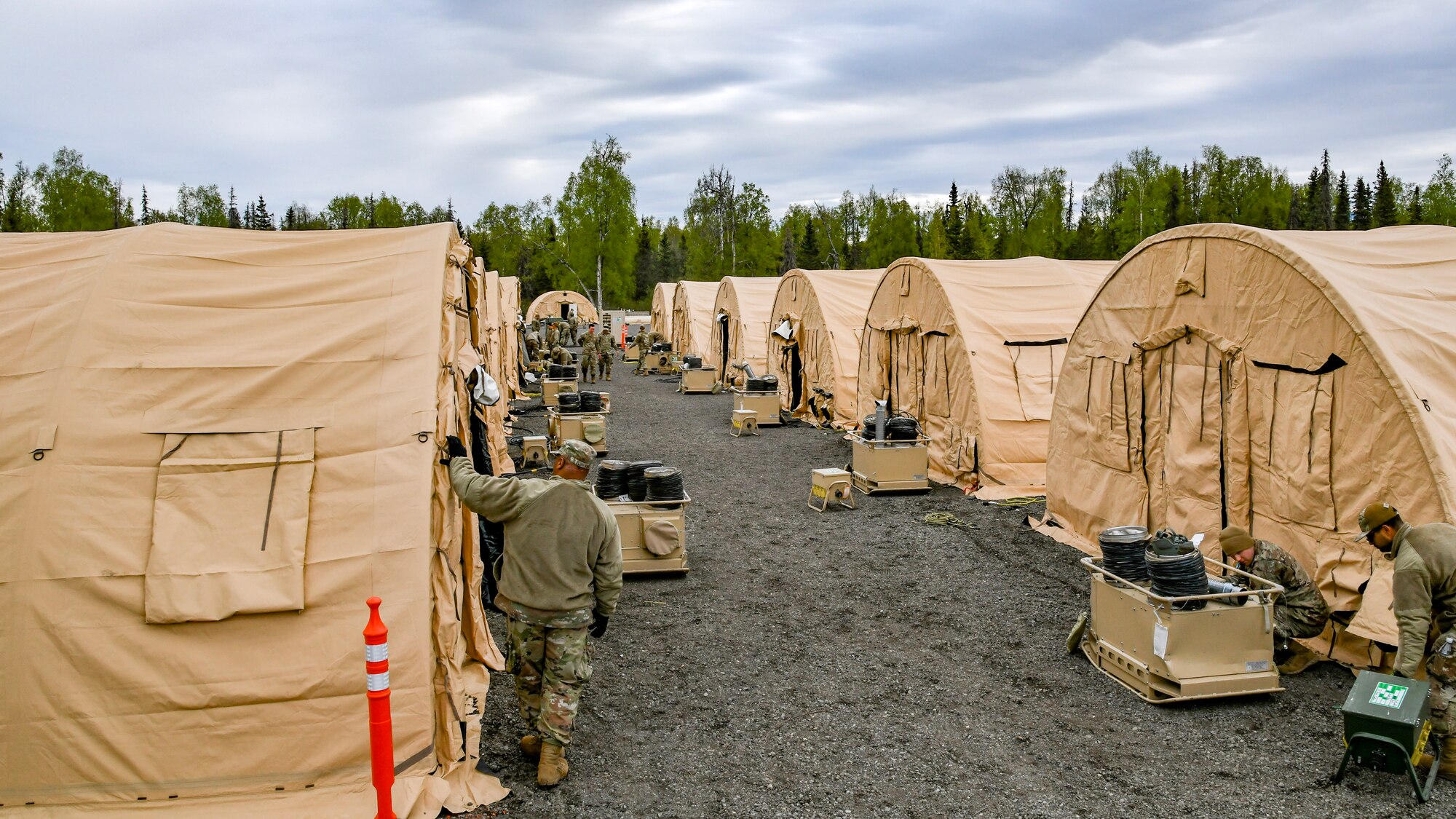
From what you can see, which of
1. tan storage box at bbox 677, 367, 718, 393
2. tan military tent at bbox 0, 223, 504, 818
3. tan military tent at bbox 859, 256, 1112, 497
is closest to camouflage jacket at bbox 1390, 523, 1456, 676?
tan military tent at bbox 0, 223, 504, 818

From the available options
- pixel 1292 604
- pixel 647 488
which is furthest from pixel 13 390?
pixel 1292 604

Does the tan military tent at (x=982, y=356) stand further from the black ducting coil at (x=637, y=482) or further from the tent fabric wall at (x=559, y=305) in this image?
the tent fabric wall at (x=559, y=305)

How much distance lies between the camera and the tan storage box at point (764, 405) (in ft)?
68.3

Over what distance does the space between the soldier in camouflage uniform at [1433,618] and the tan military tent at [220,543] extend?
5385 millimetres

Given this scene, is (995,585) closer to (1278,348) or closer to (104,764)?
(1278,348)

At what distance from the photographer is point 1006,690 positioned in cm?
680

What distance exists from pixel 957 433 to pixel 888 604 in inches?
249

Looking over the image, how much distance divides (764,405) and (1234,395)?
42.5ft

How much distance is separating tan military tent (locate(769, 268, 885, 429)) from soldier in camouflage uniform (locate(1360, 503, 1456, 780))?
1333 centimetres

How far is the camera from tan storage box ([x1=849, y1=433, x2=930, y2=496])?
1355 cm

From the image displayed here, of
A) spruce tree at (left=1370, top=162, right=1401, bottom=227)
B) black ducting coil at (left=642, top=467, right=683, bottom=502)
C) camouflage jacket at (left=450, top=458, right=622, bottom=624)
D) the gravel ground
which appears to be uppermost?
spruce tree at (left=1370, top=162, right=1401, bottom=227)

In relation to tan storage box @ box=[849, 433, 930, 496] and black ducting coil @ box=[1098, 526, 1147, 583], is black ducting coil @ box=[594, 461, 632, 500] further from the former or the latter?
black ducting coil @ box=[1098, 526, 1147, 583]

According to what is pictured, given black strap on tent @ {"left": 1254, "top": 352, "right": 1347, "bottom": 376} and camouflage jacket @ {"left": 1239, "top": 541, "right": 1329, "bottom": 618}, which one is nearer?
camouflage jacket @ {"left": 1239, "top": 541, "right": 1329, "bottom": 618}

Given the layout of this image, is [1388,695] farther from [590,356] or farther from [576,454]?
[590,356]
